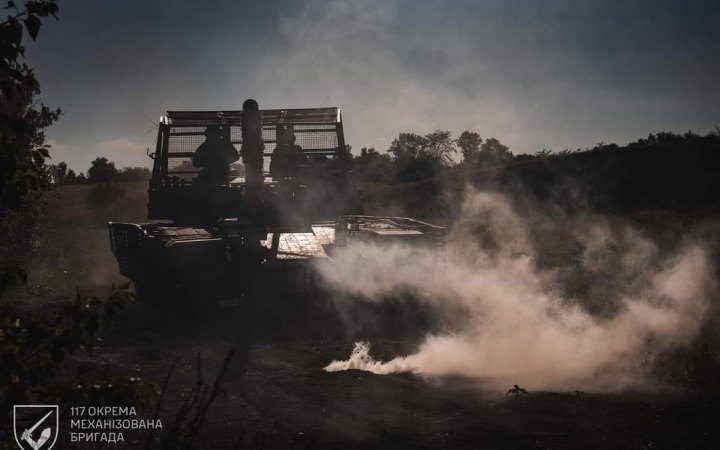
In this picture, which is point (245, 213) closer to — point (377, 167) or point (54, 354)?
point (54, 354)

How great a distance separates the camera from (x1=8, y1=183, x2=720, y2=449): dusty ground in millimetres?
4801

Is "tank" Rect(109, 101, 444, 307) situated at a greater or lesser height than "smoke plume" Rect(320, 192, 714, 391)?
greater

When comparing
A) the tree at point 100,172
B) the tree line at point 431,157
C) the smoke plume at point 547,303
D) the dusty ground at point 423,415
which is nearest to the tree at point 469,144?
the tree line at point 431,157

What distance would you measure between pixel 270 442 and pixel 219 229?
669cm

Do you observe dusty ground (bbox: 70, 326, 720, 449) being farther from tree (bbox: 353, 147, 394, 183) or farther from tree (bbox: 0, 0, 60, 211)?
tree (bbox: 353, 147, 394, 183)

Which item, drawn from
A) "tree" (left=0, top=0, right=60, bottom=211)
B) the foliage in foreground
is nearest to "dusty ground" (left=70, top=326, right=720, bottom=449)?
the foliage in foreground

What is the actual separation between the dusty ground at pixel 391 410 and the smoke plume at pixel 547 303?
1.77ft

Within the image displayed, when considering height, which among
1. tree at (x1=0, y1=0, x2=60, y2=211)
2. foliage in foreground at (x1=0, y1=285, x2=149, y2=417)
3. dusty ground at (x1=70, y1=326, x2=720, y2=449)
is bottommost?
dusty ground at (x1=70, y1=326, x2=720, y2=449)

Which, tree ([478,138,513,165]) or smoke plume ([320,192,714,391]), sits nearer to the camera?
smoke plume ([320,192,714,391])

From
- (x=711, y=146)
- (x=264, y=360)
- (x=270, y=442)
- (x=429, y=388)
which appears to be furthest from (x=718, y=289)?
(x=711, y=146)

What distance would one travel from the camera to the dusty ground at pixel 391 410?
480cm

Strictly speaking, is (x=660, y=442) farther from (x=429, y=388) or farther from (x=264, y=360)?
(x=264, y=360)

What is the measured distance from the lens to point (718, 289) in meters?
10.0

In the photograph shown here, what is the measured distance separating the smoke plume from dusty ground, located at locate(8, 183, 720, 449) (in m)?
0.54
